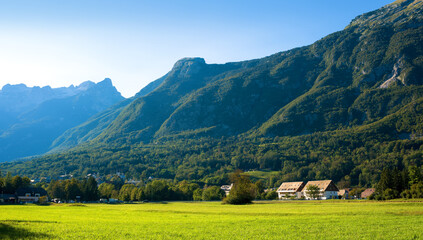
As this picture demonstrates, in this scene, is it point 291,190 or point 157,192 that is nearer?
point 157,192

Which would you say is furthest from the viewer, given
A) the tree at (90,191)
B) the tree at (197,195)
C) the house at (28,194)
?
the tree at (197,195)

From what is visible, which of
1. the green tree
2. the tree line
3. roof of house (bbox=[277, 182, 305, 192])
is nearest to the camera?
the tree line

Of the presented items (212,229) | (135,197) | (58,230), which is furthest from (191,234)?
(135,197)

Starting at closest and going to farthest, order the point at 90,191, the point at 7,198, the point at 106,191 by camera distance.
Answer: the point at 7,198, the point at 90,191, the point at 106,191

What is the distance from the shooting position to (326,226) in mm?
38406

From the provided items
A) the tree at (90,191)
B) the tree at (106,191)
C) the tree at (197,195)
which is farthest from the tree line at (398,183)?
the tree at (106,191)

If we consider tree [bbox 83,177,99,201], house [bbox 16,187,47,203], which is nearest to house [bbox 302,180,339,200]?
tree [bbox 83,177,99,201]

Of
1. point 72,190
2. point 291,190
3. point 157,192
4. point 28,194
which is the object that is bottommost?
point 291,190

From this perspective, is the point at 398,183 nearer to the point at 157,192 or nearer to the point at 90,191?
the point at 157,192

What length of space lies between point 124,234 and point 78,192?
410ft

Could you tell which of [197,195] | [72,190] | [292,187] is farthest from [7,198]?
[292,187]

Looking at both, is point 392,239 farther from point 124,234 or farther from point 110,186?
point 110,186

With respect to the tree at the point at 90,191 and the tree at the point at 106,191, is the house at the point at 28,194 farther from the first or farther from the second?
the tree at the point at 106,191

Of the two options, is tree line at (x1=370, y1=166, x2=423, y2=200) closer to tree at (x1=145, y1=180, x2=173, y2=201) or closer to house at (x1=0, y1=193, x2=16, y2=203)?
tree at (x1=145, y1=180, x2=173, y2=201)
